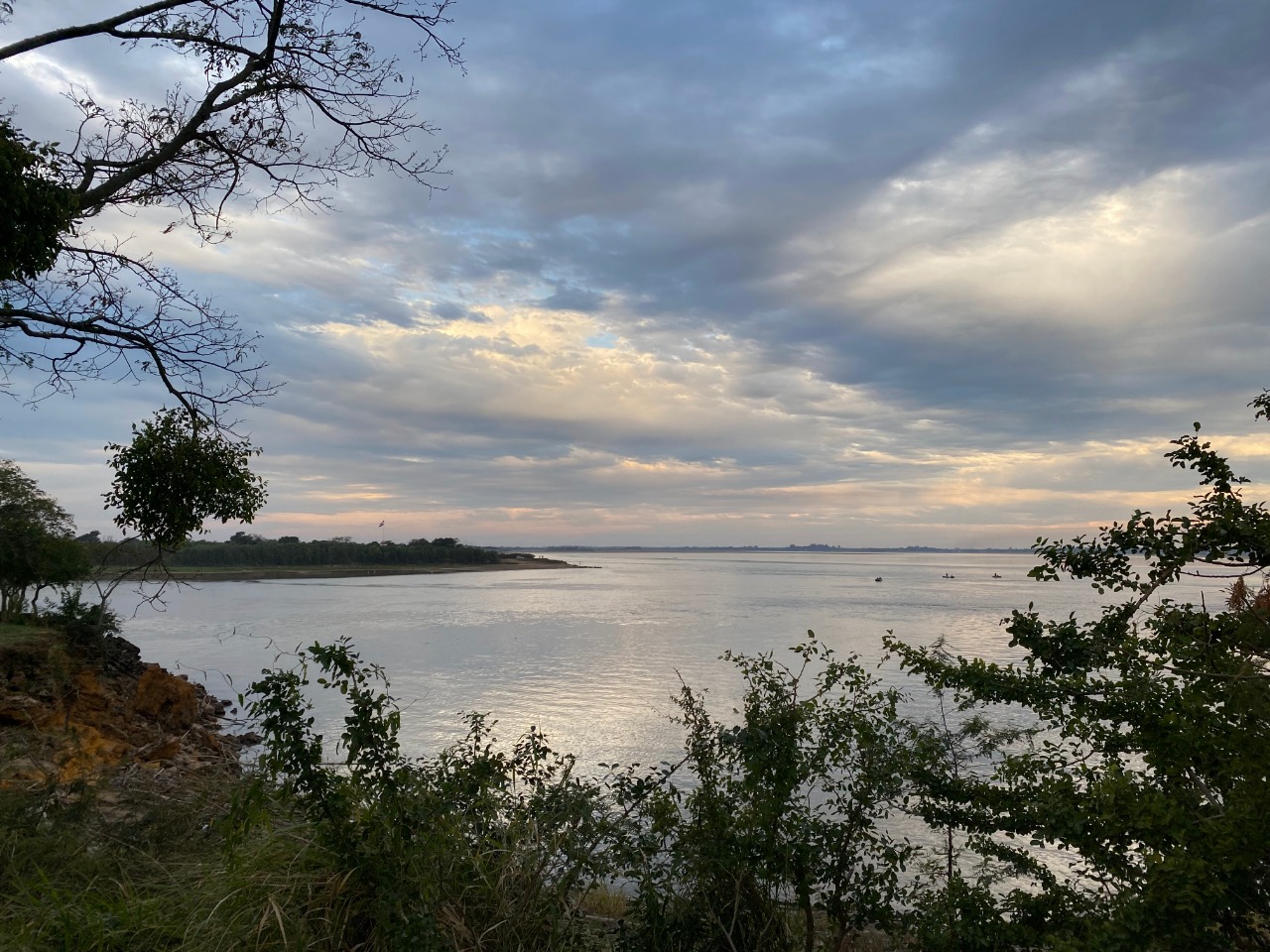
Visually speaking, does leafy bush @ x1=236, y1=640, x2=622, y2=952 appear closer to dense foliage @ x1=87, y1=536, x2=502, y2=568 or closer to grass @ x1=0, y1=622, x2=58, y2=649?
Result: grass @ x1=0, y1=622, x2=58, y2=649

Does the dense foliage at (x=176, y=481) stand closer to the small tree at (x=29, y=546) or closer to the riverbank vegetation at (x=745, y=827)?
the riverbank vegetation at (x=745, y=827)

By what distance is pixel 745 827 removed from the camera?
201 inches

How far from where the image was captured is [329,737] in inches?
639

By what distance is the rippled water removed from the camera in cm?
1939

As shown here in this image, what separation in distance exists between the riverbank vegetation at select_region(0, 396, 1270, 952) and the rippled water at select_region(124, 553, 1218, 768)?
160 centimetres

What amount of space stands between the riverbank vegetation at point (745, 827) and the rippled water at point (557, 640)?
5.26 ft

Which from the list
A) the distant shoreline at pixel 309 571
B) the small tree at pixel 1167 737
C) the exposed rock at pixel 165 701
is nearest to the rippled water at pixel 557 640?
the exposed rock at pixel 165 701

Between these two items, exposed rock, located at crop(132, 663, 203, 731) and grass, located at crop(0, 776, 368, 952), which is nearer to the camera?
grass, located at crop(0, 776, 368, 952)

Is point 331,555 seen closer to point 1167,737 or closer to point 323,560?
point 323,560

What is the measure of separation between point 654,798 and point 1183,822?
3.04 m

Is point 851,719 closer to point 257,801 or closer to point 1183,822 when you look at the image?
point 1183,822

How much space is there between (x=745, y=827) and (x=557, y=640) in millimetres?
33695

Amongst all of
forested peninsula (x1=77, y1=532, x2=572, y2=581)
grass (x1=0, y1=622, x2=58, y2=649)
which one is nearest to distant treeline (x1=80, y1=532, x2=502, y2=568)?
forested peninsula (x1=77, y1=532, x2=572, y2=581)

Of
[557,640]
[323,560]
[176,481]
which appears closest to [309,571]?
[323,560]
